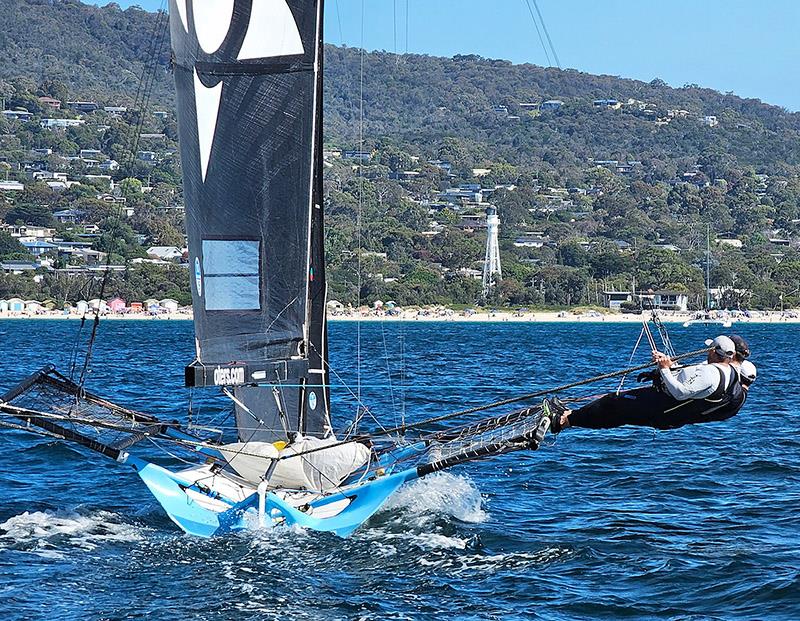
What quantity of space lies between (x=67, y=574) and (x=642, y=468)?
8.03 metres

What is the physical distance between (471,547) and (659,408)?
2.24m

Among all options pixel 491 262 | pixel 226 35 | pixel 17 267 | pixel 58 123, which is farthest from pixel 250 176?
pixel 58 123

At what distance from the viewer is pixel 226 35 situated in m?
11.8

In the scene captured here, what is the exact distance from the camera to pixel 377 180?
6280 inches

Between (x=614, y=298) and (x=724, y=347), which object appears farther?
(x=614, y=298)

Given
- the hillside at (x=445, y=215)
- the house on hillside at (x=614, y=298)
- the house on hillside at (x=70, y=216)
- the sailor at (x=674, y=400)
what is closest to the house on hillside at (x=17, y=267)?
the hillside at (x=445, y=215)

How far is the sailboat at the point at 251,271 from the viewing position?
11.4m

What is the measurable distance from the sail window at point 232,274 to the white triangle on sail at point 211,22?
1.79m

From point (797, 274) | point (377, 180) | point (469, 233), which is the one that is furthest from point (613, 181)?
point (797, 274)

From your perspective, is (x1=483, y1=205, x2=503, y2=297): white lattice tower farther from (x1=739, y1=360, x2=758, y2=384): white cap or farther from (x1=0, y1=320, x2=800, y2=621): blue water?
Answer: (x1=739, y1=360, x2=758, y2=384): white cap

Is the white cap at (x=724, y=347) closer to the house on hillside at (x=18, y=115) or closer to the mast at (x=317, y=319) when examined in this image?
the mast at (x=317, y=319)

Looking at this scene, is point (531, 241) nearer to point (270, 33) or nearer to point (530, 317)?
point (530, 317)

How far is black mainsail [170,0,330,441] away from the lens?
11844 millimetres

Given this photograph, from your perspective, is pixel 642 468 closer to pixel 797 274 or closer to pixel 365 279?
pixel 365 279
